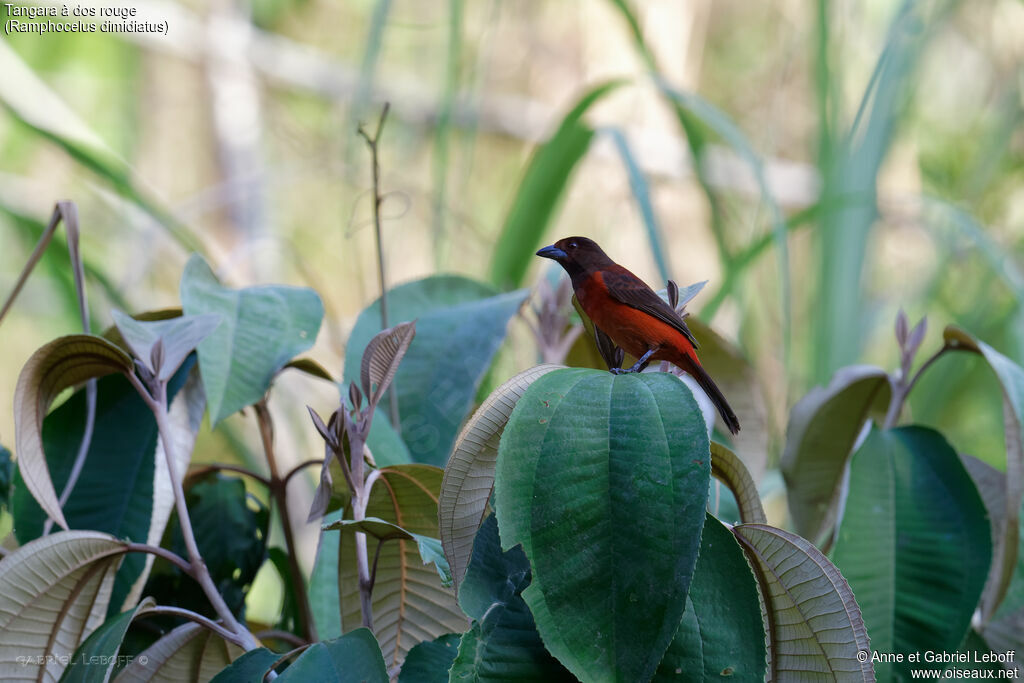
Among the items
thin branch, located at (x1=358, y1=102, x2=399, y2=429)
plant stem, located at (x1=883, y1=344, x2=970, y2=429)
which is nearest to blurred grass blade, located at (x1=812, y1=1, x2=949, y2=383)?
plant stem, located at (x1=883, y1=344, x2=970, y2=429)

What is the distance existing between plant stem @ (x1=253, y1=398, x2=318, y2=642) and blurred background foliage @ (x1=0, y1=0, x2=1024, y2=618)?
278 millimetres

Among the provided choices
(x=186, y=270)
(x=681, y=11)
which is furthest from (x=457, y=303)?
(x=681, y=11)

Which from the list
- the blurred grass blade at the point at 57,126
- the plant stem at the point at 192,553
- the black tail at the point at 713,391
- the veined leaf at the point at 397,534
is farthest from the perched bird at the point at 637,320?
the blurred grass blade at the point at 57,126

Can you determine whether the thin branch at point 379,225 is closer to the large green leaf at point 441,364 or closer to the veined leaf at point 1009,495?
the large green leaf at point 441,364

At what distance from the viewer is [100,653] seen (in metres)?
0.64

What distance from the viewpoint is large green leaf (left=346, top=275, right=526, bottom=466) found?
958 millimetres

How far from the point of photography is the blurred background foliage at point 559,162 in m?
1.44

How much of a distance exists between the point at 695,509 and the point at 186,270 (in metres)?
0.60

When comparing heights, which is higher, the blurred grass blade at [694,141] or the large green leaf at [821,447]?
the blurred grass blade at [694,141]

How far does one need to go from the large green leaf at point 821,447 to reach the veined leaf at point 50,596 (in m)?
0.72

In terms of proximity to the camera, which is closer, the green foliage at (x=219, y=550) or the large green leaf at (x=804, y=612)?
the large green leaf at (x=804, y=612)

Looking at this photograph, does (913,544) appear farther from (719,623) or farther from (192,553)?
(192,553)

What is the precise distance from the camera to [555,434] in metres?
0.54

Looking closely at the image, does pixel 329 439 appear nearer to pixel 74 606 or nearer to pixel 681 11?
pixel 74 606
